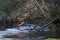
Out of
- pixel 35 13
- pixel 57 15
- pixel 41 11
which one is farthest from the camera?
pixel 35 13

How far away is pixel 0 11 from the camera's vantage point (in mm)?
11219

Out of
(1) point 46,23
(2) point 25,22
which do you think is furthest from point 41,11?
(2) point 25,22

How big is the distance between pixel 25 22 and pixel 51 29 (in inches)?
89.4

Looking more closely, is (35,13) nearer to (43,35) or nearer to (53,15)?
(53,15)

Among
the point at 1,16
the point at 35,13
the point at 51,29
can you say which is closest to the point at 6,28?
the point at 1,16

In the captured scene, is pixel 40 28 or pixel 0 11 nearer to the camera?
pixel 40 28

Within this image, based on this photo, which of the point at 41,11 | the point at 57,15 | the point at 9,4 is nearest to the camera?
the point at 57,15

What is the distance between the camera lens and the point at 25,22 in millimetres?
10938

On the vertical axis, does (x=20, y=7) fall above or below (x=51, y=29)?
above

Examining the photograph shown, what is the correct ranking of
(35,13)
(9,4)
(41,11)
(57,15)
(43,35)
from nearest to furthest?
(43,35)
(57,15)
(41,11)
(35,13)
(9,4)

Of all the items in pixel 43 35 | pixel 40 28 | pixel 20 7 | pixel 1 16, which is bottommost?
pixel 43 35

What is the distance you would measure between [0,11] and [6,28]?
4.56ft

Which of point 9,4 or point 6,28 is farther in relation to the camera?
point 9,4

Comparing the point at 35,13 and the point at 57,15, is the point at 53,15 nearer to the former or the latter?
the point at 57,15
